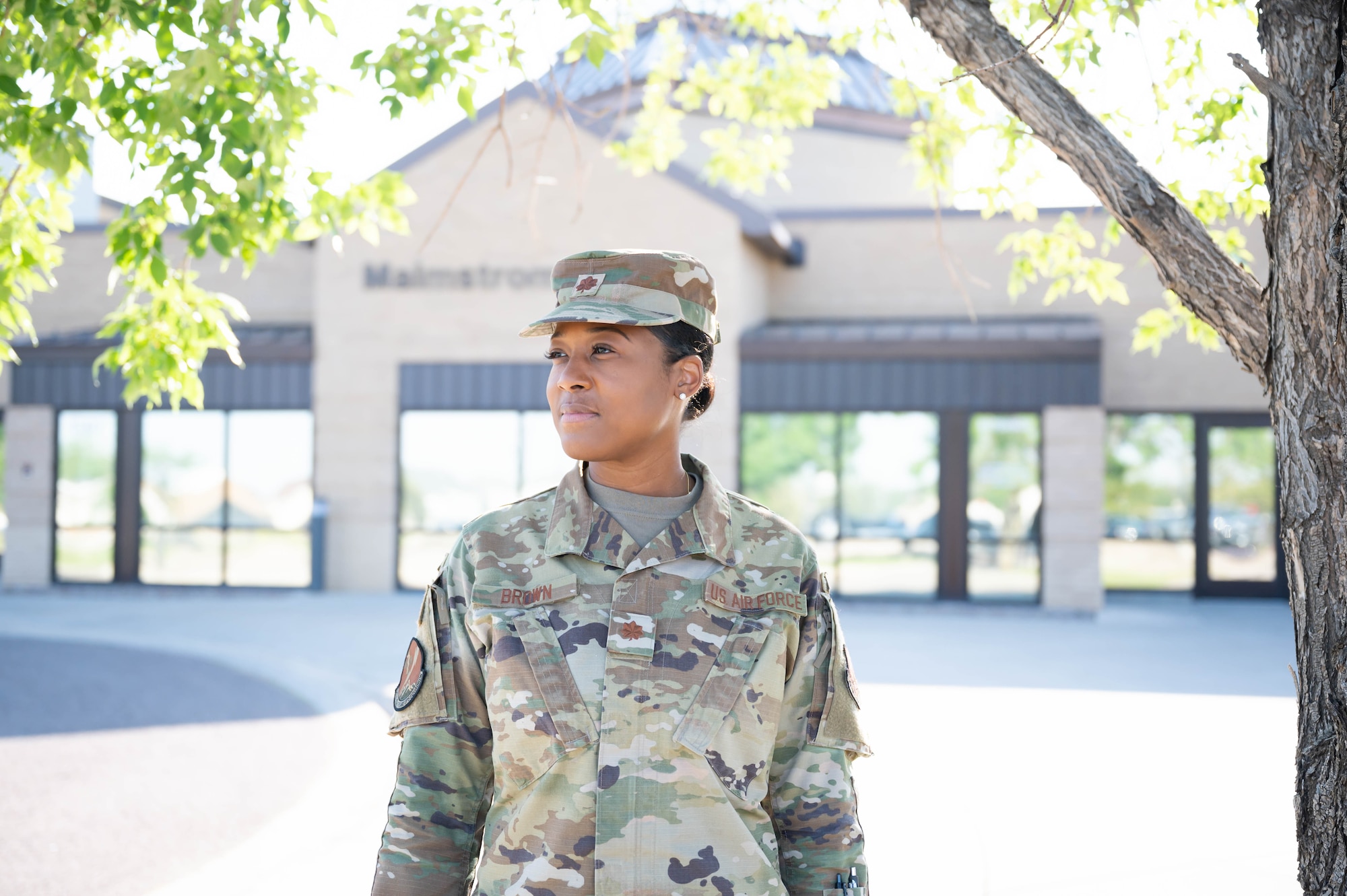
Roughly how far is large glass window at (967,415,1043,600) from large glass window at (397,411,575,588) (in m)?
5.71

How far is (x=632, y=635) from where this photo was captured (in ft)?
6.93

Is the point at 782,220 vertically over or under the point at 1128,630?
over

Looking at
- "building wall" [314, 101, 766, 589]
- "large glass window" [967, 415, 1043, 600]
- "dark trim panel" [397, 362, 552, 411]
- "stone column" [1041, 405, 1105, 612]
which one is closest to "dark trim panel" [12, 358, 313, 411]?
"building wall" [314, 101, 766, 589]

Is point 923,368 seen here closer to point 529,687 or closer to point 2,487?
point 529,687

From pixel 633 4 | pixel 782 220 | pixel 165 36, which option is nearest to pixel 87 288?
pixel 782 220

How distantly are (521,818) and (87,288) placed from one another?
19.9m

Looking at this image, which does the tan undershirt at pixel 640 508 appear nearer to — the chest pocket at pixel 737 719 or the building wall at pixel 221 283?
the chest pocket at pixel 737 719

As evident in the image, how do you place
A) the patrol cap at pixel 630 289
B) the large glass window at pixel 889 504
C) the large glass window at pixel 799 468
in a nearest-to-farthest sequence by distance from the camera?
1. the patrol cap at pixel 630 289
2. the large glass window at pixel 889 504
3. the large glass window at pixel 799 468

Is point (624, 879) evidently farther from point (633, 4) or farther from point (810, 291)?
point (810, 291)

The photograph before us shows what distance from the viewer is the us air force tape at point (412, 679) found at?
2094mm

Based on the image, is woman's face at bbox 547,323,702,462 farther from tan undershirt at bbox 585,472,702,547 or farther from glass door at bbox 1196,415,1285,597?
glass door at bbox 1196,415,1285,597

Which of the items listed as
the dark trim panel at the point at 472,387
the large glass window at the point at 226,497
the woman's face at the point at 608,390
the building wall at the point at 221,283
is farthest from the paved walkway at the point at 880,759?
the building wall at the point at 221,283

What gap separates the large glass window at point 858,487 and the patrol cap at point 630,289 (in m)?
13.9

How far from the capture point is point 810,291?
59.9ft
